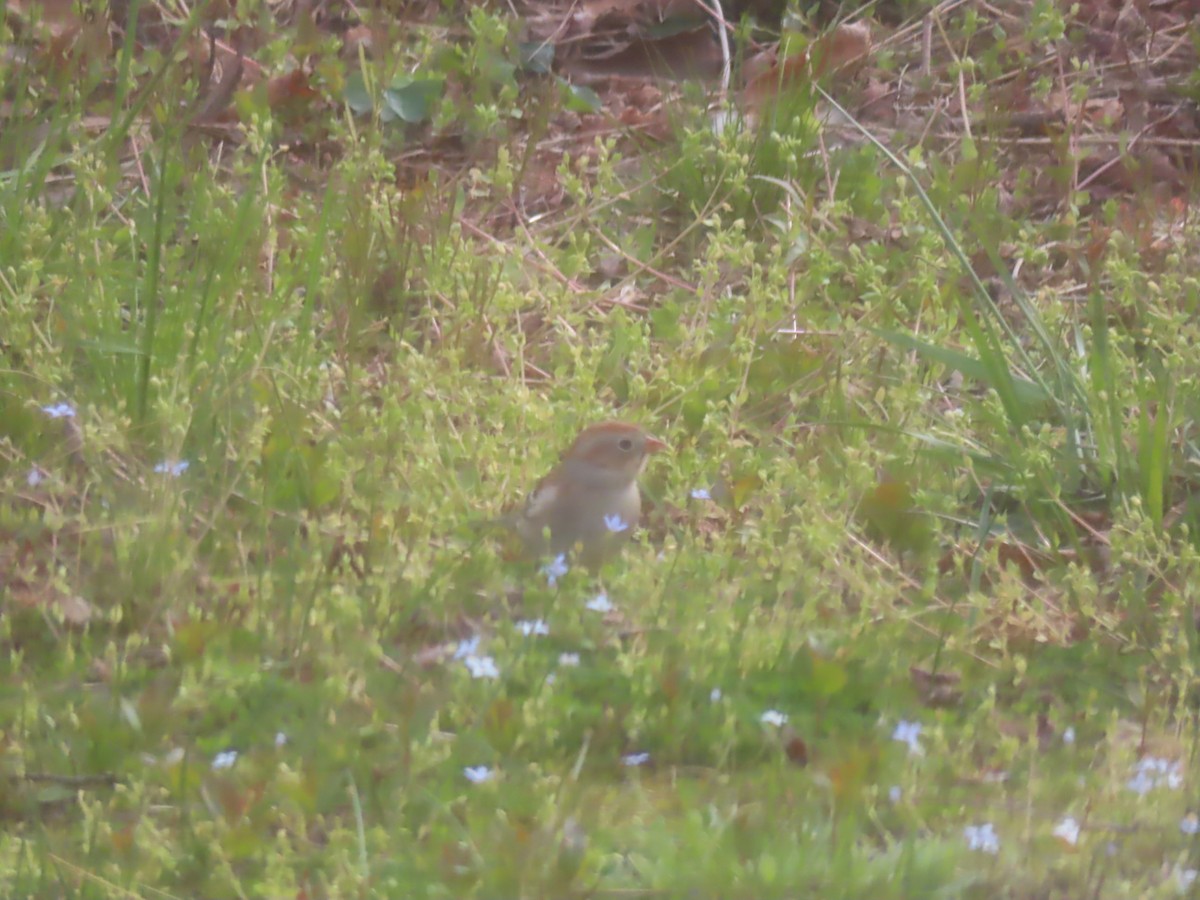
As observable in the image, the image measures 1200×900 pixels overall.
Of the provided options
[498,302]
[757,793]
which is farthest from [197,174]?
[757,793]

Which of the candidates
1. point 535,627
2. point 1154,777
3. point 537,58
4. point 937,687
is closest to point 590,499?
point 535,627

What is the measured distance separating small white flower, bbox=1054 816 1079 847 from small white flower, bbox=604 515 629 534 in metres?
1.23

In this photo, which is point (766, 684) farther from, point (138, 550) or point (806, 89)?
point (806, 89)

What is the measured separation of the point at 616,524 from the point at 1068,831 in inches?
51.1

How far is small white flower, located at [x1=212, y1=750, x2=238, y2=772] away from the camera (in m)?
2.75

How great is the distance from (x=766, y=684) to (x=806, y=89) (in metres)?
2.88

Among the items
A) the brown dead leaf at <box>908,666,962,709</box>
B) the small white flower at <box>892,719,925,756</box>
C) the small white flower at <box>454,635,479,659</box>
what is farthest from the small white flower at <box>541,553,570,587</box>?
the small white flower at <box>892,719,925,756</box>

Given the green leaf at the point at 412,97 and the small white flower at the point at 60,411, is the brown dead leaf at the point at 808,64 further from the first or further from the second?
the small white flower at the point at 60,411

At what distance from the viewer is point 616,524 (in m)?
3.60

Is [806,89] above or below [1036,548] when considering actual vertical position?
above

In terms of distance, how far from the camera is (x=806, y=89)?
5.55 metres

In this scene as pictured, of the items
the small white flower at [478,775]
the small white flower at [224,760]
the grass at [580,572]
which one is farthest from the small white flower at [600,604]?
the small white flower at [224,760]

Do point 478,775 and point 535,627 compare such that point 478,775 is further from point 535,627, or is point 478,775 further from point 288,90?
point 288,90

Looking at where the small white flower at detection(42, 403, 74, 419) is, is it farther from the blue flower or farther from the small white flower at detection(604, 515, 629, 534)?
the small white flower at detection(604, 515, 629, 534)
